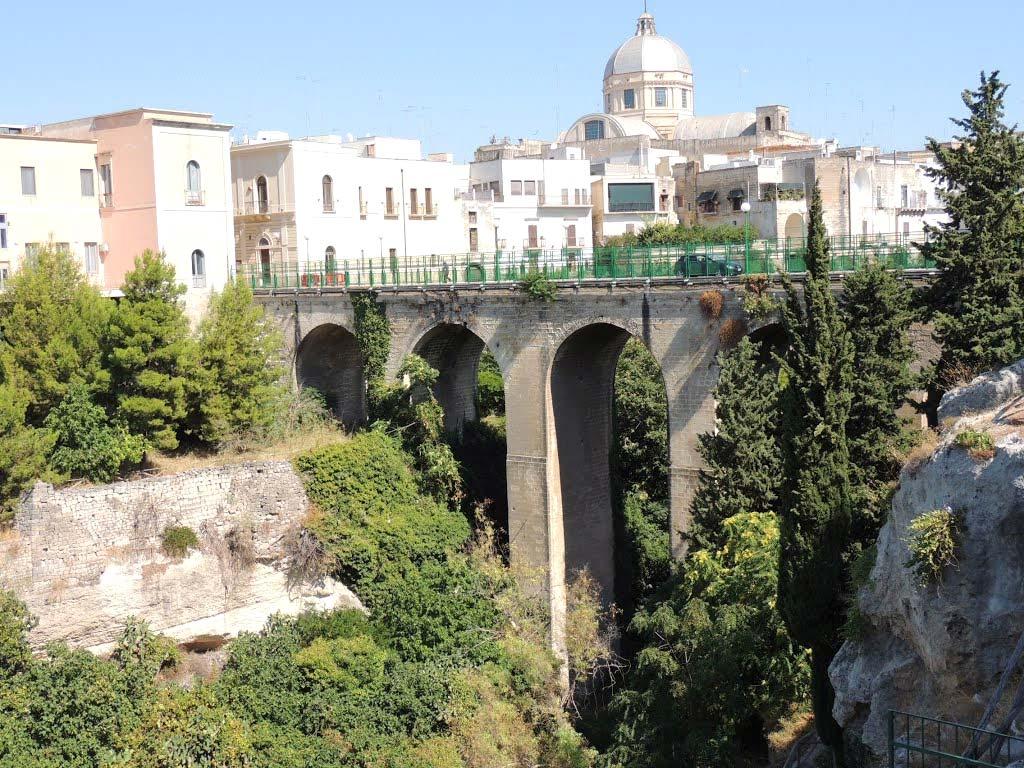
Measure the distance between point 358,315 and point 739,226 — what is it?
26.3 meters

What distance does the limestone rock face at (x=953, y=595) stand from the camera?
1077cm

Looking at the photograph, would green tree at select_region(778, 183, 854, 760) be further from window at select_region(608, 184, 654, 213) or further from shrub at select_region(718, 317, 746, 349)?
window at select_region(608, 184, 654, 213)

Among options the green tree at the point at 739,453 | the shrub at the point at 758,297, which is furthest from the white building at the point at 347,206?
the green tree at the point at 739,453

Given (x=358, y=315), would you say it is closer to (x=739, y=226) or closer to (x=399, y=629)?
(x=399, y=629)

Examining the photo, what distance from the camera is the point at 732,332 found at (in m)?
22.5

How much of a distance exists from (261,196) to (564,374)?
14.0m

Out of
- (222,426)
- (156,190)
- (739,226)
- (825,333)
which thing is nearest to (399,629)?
(222,426)

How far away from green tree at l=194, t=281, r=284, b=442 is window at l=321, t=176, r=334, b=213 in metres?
8.89

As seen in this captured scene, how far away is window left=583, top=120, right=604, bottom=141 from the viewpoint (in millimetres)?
65375

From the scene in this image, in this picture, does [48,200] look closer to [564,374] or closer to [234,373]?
[234,373]

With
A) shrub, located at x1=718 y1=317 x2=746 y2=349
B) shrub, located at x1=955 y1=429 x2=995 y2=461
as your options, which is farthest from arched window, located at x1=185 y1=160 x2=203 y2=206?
shrub, located at x1=955 y1=429 x2=995 y2=461

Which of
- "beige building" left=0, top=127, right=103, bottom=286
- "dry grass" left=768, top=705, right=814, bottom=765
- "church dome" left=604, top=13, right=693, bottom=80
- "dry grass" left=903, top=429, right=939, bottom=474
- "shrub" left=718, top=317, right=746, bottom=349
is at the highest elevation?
"church dome" left=604, top=13, right=693, bottom=80

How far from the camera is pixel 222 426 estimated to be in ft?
84.4

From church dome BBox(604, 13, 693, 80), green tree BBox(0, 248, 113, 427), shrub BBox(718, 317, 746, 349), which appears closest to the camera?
shrub BBox(718, 317, 746, 349)
